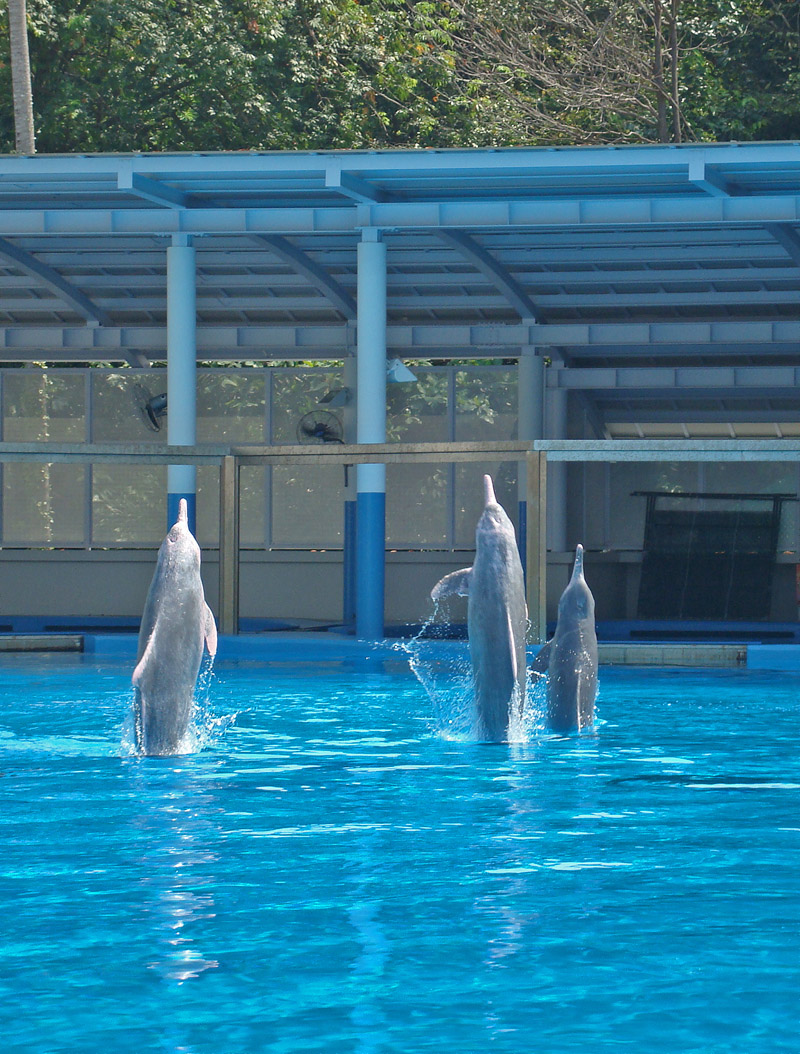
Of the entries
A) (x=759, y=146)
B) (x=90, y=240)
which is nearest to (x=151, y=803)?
(x=759, y=146)

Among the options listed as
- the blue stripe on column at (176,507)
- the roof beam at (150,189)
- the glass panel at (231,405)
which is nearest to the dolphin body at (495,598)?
the roof beam at (150,189)

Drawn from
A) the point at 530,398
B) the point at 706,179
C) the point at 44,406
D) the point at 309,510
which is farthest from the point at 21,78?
the point at 706,179

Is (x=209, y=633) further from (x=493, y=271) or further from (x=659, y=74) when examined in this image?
(x=659, y=74)

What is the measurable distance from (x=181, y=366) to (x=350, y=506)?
16.9 ft

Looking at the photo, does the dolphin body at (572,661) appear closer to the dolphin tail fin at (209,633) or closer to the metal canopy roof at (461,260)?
the dolphin tail fin at (209,633)

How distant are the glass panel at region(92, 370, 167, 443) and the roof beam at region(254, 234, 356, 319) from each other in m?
3.53

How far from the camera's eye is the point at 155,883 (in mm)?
7078

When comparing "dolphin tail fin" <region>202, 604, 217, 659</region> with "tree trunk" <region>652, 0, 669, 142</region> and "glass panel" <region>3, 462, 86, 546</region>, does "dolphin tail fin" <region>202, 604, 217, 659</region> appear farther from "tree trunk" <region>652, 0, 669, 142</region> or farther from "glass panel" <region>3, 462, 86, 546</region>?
"tree trunk" <region>652, 0, 669, 142</region>

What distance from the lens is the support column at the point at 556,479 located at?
2447cm

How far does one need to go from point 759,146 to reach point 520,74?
2173cm

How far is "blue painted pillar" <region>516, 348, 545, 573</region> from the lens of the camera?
23.7 meters

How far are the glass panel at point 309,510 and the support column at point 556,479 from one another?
10.9 ft

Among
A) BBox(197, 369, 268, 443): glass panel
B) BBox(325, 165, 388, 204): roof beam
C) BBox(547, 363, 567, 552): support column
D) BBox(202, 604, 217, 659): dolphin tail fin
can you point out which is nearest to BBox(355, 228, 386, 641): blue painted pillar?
BBox(325, 165, 388, 204): roof beam

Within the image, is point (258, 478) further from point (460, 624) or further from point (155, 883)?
point (155, 883)
